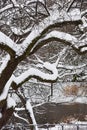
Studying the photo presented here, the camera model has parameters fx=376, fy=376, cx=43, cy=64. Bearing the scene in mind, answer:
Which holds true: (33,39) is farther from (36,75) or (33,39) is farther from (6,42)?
(36,75)

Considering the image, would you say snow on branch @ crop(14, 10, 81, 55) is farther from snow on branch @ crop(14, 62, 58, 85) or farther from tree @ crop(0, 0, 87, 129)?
snow on branch @ crop(14, 62, 58, 85)

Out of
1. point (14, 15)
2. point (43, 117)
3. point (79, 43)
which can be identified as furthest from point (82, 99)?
point (79, 43)

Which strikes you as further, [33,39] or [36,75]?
[36,75]

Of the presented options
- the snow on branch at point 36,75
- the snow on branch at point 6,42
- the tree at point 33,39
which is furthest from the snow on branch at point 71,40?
the snow on branch at point 36,75

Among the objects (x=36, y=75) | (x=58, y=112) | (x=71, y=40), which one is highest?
(x=58, y=112)

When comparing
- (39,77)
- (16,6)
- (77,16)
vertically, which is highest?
(16,6)

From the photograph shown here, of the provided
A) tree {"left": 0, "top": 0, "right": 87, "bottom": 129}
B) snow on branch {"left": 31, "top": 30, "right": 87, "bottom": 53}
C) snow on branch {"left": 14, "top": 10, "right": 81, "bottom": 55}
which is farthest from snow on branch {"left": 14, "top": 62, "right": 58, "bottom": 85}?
snow on branch {"left": 31, "top": 30, "right": 87, "bottom": 53}

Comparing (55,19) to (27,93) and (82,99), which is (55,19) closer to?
(27,93)

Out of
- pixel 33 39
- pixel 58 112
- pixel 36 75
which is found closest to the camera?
pixel 33 39

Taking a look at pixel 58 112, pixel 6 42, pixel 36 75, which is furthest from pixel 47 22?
pixel 58 112
